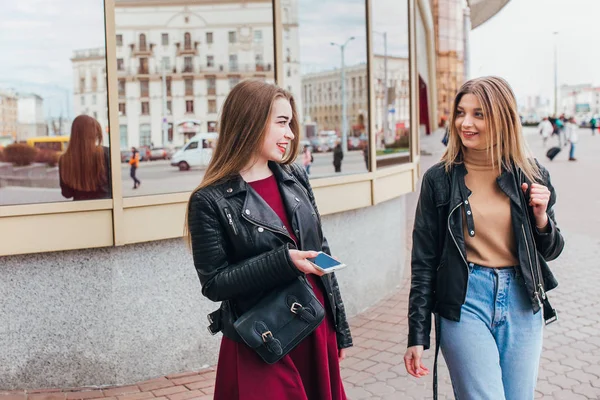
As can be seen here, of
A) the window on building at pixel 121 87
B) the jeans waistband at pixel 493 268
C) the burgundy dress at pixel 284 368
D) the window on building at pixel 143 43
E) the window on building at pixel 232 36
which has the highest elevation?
the window on building at pixel 232 36

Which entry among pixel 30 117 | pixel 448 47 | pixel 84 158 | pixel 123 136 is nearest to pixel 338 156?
pixel 123 136

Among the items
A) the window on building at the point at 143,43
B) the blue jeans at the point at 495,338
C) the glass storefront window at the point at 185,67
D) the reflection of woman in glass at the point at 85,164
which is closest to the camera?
the blue jeans at the point at 495,338

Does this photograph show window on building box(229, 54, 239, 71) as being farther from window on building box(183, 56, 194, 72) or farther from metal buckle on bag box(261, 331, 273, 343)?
metal buckle on bag box(261, 331, 273, 343)

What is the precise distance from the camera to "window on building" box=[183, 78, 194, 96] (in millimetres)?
6043

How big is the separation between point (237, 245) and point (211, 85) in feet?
13.1

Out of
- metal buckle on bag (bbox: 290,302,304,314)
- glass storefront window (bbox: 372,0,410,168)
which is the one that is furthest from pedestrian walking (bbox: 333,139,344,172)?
metal buckle on bag (bbox: 290,302,304,314)

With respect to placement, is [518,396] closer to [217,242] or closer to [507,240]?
[507,240]

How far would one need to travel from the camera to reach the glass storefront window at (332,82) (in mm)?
6371

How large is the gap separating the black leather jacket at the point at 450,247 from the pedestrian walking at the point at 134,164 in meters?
2.74

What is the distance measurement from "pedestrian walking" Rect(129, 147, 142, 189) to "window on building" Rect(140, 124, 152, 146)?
0.17 metres

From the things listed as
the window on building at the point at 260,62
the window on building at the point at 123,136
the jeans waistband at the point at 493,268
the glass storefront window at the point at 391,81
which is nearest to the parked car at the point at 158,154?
the window on building at the point at 123,136

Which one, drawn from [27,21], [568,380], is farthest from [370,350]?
[27,21]

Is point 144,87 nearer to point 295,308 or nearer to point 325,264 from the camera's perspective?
point 295,308

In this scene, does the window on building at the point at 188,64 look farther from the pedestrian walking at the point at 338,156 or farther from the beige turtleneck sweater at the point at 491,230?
the beige turtleneck sweater at the point at 491,230
